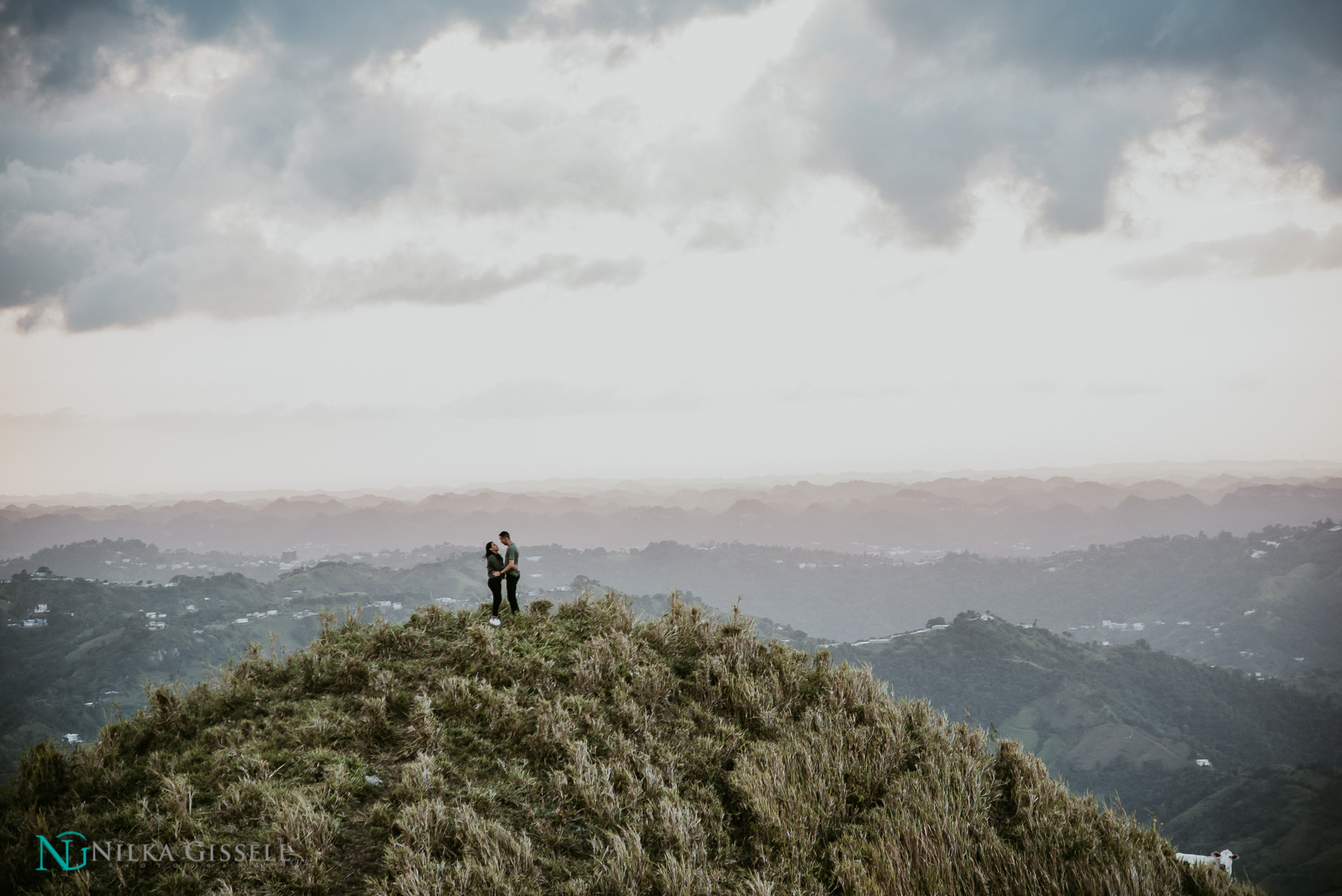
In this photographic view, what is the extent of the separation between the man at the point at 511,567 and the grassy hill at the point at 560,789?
1.95m

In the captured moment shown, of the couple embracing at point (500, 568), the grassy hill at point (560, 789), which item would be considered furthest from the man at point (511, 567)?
the grassy hill at point (560, 789)

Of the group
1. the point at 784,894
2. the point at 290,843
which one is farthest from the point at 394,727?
the point at 784,894

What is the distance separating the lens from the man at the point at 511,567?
52.1 ft

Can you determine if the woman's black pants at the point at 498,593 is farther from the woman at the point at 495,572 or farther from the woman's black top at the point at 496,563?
the woman's black top at the point at 496,563

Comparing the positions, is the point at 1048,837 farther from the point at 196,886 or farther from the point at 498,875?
the point at 196,886

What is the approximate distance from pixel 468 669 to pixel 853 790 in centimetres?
780

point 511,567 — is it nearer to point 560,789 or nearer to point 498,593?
point 498,593

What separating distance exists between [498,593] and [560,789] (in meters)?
7.15

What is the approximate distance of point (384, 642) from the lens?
14742 millimetres

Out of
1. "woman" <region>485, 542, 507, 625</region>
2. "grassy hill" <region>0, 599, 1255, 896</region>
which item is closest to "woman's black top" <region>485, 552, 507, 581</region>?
"woman" <region>485, 542, 507, 625</region>

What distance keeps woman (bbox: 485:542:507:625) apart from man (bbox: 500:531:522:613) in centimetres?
14

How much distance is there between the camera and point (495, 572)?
16172 mm

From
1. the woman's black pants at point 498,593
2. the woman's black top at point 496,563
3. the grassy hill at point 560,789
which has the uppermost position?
the woman's black top at point 496,563

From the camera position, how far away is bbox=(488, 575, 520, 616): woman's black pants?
16.0m
